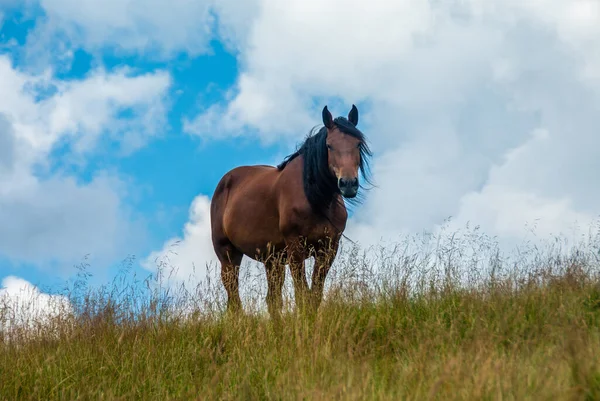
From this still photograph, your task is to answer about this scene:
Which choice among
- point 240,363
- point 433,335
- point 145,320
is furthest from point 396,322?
point 145,320

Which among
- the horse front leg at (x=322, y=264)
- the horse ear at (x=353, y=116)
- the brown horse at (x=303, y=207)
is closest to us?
the brown horse at (x=303, y=207)

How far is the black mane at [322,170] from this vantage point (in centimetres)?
770

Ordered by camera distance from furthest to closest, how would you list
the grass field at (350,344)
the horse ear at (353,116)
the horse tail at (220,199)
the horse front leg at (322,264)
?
the horse tail at (220,199), the horse ear at (353,116), the horse front leg at (322,264), the grass field at (350,344)

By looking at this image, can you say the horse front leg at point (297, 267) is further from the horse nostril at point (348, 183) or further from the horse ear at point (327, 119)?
the horse ear at point (327, 119)

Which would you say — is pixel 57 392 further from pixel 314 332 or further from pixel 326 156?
pixel 326 156

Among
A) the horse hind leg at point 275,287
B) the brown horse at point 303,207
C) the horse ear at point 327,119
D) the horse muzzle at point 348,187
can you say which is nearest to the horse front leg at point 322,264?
the brown horse at point 303,207

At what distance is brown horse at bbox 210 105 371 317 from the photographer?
24.3ft

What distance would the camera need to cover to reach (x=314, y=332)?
603 cm

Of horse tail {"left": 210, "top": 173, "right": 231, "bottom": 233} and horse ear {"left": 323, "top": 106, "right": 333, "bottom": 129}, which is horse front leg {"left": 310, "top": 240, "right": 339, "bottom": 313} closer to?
horse ear {"left": 323, "top": 106, "right": 333, "bottom": 129}

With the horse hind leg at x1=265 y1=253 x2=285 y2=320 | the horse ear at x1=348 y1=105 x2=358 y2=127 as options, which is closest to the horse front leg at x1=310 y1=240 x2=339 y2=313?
the horse hind leg at x1=265 y1=253 x2=285 y2=320

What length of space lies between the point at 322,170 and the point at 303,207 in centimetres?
52

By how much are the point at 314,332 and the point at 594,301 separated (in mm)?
2689

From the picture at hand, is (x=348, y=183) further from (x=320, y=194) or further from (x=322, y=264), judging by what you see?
(x=322, y=264)

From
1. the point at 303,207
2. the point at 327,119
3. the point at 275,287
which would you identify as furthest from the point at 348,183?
the point at 275,287
